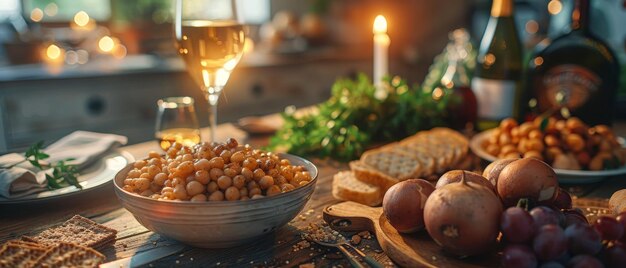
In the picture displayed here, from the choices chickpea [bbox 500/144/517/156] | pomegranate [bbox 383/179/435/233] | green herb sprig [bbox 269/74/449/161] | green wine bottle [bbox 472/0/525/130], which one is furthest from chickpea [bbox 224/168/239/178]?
green wine bottle [bbox 472/0/525/130]

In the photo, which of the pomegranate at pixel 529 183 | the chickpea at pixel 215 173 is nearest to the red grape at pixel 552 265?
the pomegranate at pixel 529 183

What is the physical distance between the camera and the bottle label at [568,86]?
132 centimetres

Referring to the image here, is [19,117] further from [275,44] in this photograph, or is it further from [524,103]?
[524,103]

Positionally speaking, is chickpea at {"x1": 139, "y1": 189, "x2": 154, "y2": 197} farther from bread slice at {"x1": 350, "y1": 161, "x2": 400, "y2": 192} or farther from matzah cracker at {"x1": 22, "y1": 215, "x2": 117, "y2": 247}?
bread slice at {"x1": 350, "y1": 161, "x2": 400, "y2": 192}

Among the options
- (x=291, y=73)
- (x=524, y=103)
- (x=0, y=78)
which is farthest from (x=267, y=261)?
(x=291, y=73)

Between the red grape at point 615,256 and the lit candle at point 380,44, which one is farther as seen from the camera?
the lit candle at point 380,44

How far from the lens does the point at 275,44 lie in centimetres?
391

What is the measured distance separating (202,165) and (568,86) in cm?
103

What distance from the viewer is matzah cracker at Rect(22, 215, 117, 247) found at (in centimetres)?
74

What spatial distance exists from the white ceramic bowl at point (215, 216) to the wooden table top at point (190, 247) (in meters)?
0.03

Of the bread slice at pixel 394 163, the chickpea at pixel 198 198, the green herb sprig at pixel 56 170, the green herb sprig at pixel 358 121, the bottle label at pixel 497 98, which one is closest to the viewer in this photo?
the chickpea at pixel 198 198

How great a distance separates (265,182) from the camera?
715mm

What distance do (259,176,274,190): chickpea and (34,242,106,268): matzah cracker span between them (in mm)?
217

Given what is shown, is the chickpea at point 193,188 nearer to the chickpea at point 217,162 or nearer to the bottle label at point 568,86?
the chickpea at point 217,162
